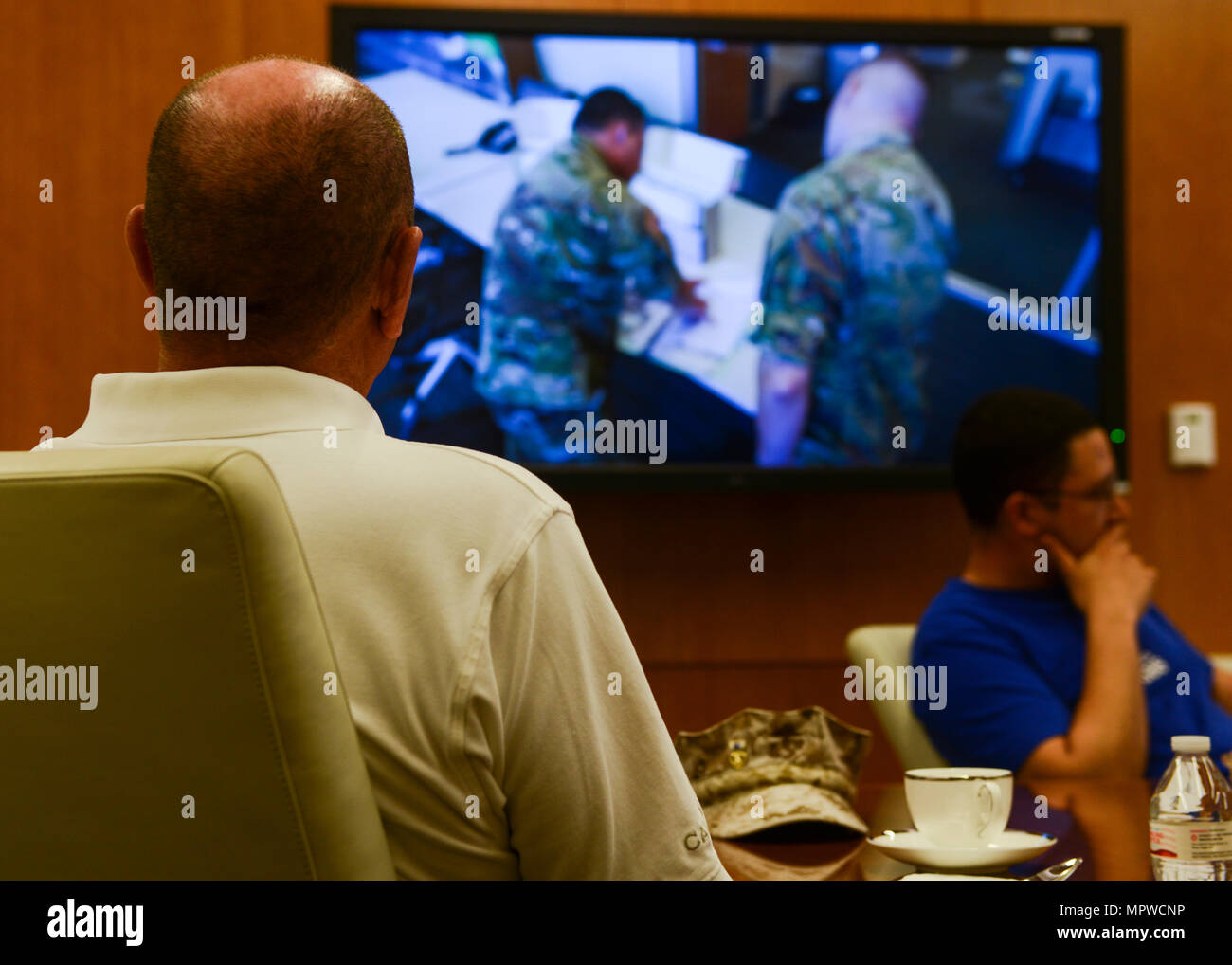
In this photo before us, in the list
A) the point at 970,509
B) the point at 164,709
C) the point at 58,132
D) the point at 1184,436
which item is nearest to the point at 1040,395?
the point at 970,509

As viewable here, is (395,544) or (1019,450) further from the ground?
(395,544)

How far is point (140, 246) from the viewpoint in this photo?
979mm

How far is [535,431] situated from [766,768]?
5.05 ft

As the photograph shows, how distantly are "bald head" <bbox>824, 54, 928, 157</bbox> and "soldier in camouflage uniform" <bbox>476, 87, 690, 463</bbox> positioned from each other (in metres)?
0.47

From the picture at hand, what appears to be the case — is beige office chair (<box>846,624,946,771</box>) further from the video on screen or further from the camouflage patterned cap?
the video on screen

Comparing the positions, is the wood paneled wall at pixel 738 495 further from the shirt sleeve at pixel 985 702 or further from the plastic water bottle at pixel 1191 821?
the plastic water bottle at pixel 1191 821

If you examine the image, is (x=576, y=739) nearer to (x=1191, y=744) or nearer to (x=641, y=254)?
(x=1191, y=744)

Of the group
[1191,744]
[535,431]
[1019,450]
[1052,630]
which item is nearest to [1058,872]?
[1191,744]

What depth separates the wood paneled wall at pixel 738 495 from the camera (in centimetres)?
291

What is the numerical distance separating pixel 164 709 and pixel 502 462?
28cm

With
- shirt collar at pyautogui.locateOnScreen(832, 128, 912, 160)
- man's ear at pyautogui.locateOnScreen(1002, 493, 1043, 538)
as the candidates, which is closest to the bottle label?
man's ear at pyautogui.locateOnScreen(1002, 493, 1043, 538)

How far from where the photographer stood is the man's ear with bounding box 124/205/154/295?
962 mm

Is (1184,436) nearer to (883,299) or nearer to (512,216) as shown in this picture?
(883,299)

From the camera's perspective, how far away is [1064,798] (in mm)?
1569
